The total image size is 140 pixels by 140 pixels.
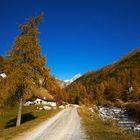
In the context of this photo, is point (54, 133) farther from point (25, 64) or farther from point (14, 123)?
point (14, 123)

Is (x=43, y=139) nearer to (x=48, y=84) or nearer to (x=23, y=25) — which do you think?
(x=48, y=84)

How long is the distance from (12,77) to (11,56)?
133 inches

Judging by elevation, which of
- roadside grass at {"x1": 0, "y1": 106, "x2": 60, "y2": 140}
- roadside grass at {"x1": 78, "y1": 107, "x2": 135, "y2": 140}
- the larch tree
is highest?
the larch tree

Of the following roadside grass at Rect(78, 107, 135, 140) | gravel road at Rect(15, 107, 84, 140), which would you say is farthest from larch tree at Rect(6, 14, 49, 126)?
roadside grass at Rect(78, 107, 135, 140)

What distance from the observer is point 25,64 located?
98.8 feet

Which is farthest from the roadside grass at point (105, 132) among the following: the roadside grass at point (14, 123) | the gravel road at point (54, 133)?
the roadside grass at point (14, 123)

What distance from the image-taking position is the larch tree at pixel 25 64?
2933 centimetres

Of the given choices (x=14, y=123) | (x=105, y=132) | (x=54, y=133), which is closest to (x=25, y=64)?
(x=54, y=133)

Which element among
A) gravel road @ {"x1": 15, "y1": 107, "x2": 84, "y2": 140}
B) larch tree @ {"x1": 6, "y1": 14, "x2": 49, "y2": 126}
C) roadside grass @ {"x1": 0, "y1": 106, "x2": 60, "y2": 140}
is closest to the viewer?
gravel road @ {"x1": 15, "y1": 107, "x2": 84, "y2": 140}

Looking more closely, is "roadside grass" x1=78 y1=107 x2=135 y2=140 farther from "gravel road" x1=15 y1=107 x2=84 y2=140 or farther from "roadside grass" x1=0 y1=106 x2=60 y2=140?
"roadside grass" x1=0 y1=106 x2=60 y2=140

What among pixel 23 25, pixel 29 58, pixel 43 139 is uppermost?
pixel 23 25

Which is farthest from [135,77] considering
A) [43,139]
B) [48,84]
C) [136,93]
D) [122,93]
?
[43,139]

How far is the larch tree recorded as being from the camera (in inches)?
1155

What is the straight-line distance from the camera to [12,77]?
1133 inches
